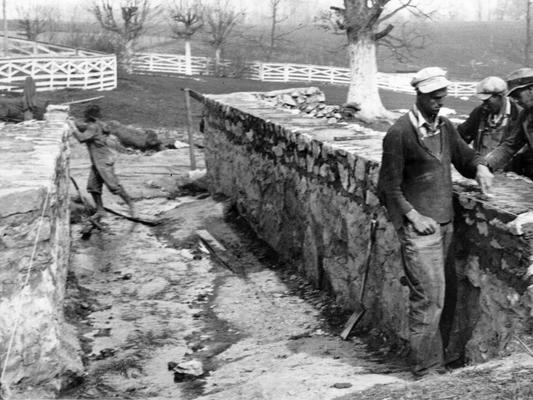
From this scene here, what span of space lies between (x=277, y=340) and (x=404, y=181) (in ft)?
6.82

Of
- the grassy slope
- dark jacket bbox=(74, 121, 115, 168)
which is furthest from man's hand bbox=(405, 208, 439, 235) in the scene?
the grassy slope

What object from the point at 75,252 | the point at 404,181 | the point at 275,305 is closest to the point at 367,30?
the point at 75,252

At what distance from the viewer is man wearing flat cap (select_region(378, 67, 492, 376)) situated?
489 cm

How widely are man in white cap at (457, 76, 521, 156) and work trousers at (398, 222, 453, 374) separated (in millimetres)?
1980

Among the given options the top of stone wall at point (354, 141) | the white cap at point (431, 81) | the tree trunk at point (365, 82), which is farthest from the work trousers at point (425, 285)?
the tree trunk at point (365, 82)

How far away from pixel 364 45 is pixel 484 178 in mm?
17725

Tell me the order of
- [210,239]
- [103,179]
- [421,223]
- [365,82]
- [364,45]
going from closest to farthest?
[421,223] < [210,239] < [103,179] < [364,45] < [365,82]

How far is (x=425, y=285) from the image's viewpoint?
16.1 ft

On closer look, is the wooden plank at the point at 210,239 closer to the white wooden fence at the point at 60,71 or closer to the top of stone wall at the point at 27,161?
the top of stone wall at the point at 27,161

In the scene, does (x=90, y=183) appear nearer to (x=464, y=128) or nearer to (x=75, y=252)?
(x=75, y=252)

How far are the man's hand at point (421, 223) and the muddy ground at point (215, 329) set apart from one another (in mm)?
887

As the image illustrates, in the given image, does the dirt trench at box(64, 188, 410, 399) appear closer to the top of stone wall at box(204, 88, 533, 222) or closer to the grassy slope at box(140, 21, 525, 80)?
the top of stone wall at box(204, 88, 533, 222)

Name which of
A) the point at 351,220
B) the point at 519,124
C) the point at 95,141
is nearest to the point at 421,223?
the point at 519,124

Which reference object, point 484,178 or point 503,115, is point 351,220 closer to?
point 503,115
